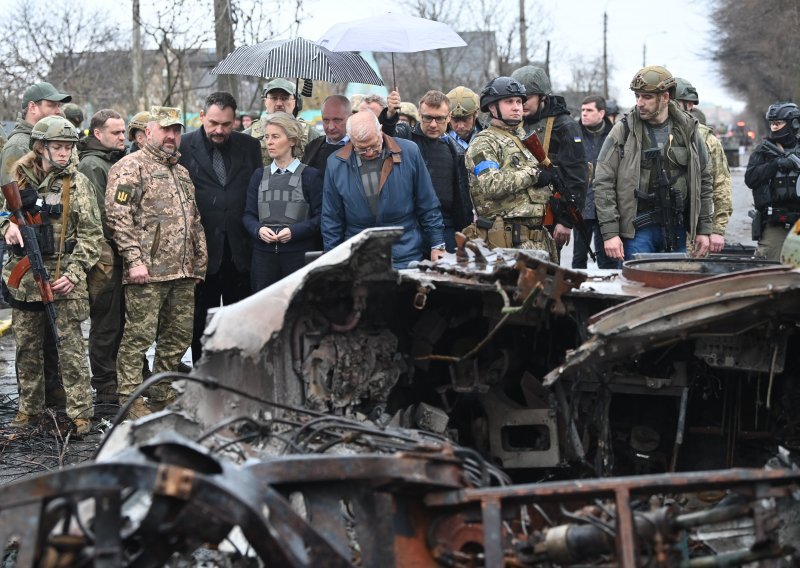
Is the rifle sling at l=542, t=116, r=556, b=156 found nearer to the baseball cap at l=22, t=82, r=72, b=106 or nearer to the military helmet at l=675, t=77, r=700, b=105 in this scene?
the military helmet at l=675, t=77, r=700, b=105

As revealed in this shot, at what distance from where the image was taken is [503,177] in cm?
751

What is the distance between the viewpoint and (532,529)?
3.91 m

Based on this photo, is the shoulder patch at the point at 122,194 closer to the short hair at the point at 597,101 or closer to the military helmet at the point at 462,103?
the military helmet at the point at 462,103

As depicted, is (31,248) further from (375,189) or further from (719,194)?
(719,194)

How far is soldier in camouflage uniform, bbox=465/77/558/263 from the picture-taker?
24.8 feet

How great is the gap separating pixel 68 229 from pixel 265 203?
4.49ft

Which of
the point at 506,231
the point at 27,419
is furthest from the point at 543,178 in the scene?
the point at 27,419

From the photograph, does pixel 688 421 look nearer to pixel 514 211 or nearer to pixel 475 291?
pixel 475 291

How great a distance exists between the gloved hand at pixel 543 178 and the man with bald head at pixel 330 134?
1.47 m

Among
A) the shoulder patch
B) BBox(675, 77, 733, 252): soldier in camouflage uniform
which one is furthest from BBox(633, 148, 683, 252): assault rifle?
the shoulder patch

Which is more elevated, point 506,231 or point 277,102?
point 277,102

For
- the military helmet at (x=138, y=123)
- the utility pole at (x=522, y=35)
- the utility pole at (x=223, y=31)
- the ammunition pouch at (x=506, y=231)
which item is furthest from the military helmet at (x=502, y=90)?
the utility pole at (x=522, y=35)

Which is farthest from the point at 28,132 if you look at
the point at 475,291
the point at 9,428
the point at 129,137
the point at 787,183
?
the point at 787,183

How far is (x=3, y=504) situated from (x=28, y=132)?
6.19m
